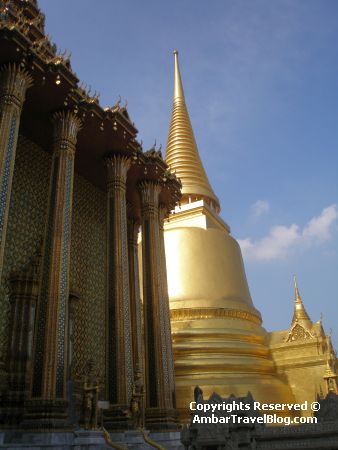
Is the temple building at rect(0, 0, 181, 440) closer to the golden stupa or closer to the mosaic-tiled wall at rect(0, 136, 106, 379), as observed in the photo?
the mosaic-tiled wall at rect(0, 136, 106, 379)

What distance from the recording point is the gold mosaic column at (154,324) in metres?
12.5

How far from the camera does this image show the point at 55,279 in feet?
32.4

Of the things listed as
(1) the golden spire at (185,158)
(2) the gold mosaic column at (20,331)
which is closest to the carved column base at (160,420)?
(2) the gold mosaic column at (20,331)

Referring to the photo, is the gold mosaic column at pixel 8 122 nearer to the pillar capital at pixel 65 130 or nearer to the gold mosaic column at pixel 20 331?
the pillar capital at pixel 65 130

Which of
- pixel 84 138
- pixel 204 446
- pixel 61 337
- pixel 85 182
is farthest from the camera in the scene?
pixel 85 182

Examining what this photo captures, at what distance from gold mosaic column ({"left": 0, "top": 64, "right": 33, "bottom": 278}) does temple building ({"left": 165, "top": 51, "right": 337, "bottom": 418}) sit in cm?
946

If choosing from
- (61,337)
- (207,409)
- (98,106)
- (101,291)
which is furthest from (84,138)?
(207,409)

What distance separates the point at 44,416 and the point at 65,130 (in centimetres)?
708

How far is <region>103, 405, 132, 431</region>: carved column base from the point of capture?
1055 cm

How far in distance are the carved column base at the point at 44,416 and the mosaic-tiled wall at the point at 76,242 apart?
2260 mm

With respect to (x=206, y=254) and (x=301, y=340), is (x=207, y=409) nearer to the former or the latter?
(x=301, y=340)

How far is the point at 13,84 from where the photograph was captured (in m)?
10.2

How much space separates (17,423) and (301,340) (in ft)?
38.5

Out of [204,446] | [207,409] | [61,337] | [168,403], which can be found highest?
[61,337]
